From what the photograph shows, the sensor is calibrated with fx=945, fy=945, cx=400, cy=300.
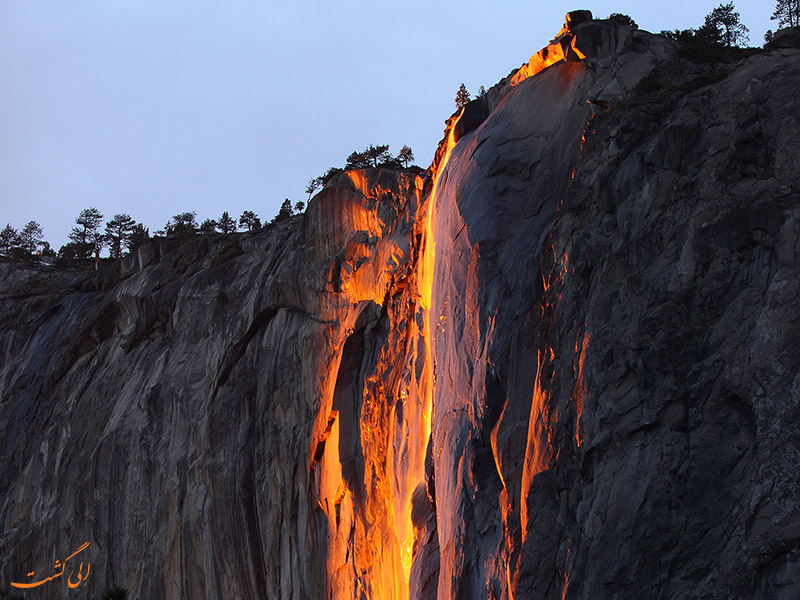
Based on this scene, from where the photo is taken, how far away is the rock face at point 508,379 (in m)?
14.9

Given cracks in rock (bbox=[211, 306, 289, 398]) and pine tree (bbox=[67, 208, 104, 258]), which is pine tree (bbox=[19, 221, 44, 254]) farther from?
cracks in rock (bbox=[211, 306, 289, 398])

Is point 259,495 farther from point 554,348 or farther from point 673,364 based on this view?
point 673,364

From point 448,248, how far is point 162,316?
2704cm

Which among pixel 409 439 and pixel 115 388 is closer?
pixel 409 439

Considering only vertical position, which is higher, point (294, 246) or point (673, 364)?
point (294, 246)

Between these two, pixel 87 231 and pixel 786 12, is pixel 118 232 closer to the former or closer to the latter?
pixel 87 231

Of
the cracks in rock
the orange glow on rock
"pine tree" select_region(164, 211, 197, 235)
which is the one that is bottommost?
the orange glow on rock

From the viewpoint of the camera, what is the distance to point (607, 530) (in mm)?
15312

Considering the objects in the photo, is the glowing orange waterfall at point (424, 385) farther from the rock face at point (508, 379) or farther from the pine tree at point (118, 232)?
the pine tree at point (118, 232)

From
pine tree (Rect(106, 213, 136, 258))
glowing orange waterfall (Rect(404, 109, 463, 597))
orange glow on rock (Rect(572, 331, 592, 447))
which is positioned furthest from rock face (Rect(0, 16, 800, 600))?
pine tree (Rect(106, 213, 136, 258))

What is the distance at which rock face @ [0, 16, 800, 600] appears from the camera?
49.0ft

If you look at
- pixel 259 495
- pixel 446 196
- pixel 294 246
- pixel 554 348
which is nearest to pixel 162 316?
pixel 294 246

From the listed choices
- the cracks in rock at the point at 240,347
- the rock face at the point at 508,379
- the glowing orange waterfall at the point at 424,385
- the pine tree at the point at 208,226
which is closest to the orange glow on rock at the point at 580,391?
the rock face at the point at 508,379

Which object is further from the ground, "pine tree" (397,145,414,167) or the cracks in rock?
"pine tree" (397,145,414,167)
